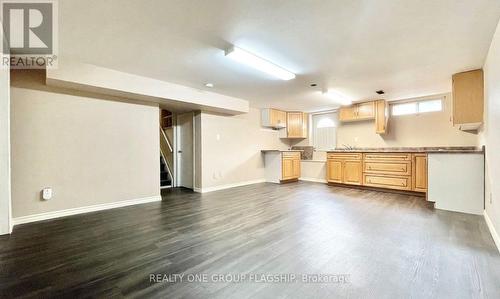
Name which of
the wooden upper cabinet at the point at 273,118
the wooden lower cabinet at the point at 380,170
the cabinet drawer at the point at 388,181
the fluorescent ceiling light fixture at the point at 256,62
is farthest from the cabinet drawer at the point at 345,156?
the fluorescent ceiling light fixture at the point at 256,62

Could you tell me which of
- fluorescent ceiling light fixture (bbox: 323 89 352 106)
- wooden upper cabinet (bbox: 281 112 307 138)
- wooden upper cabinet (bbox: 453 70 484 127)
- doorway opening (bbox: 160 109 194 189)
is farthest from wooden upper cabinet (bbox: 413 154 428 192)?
doorway opening (bbox: 160 109 194 189)

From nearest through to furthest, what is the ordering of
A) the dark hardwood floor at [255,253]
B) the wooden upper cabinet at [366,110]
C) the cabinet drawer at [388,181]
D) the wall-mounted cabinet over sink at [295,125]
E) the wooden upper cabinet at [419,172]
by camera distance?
the dark hardwood floor at [255,253]
the wooden upper cabinet at [419,172]
the cabinet drawer at [388,181]
the wooden upper cabinet at [366,110]
the wall-mounted cabinet over sink at [295,125]

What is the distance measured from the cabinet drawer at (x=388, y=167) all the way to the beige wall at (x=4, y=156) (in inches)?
253

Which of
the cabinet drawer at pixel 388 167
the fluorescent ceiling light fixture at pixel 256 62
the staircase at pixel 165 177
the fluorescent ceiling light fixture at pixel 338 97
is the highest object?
the fluorescent ceiling light fixture at pixel 338 97

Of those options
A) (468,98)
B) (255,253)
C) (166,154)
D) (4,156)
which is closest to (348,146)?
(468,98)

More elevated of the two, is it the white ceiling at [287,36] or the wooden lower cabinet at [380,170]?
the white ceiling at [287,36]

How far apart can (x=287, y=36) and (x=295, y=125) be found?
4911 millimetres

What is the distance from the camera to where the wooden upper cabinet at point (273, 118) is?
6.55 m

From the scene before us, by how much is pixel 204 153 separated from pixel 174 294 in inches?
152

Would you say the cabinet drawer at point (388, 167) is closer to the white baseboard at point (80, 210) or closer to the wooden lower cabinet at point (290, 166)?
the wooden lower cabinet at point (290, 166)

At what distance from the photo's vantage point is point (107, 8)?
75.2 inches

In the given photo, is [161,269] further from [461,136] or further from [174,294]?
[461,136]

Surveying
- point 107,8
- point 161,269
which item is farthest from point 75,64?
point 161,269

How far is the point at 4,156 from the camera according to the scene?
2.53m
